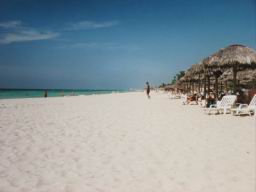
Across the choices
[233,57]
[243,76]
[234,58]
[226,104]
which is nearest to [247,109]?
[226,104]

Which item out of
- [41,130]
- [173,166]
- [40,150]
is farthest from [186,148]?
[41,130]

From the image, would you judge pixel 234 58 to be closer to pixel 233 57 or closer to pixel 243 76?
pixel 233 57

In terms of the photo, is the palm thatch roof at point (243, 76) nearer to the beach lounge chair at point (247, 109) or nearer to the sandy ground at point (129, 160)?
the beach lounge chair at point (247, 109)

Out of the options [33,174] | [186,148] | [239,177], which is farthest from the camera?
[186,148]

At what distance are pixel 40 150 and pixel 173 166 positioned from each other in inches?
104

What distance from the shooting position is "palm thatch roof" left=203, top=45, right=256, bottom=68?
1412cm

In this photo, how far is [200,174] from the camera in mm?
4355

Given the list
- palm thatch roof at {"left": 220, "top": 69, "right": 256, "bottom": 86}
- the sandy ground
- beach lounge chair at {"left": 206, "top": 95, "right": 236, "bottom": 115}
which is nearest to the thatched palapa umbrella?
beach lounge chair at {"left": 206, "top": 95, "right": 236, "bottom": 115}

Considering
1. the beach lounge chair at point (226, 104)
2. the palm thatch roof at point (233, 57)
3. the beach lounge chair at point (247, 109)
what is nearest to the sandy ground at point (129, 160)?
the beach lounge chair at point (247, 109)

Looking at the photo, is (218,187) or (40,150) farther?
(40,150)

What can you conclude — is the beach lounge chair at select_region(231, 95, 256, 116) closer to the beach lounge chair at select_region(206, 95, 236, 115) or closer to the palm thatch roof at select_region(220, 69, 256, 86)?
the beach lounge chair at select_region(206, 95, 236, 115)

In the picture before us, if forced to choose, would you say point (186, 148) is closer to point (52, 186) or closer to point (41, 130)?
point (52, 186)

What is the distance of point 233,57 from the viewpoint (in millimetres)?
14391

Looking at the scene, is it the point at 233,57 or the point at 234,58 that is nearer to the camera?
the point at 234,58
